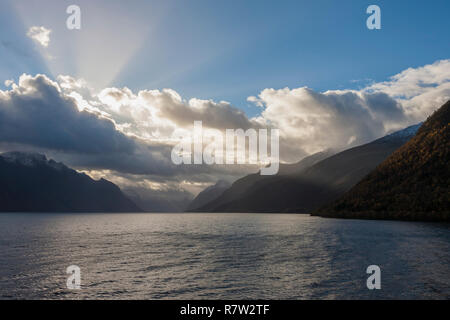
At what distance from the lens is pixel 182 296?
105 feet

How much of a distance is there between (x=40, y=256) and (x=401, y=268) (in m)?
62.3

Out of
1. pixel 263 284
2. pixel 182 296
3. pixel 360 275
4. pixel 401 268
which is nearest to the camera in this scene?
pixel 182 296

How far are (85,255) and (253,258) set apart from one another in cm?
3276

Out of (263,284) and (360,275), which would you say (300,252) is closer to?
(360,275)
